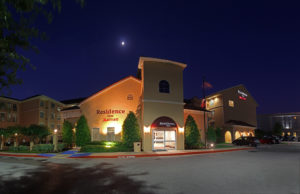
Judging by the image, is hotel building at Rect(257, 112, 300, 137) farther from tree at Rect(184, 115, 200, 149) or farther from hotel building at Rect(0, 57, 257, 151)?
tree at Rect(184, 115, 200, 149)

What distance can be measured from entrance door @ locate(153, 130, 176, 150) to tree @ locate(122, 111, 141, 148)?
199 cm

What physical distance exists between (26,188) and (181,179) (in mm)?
5763

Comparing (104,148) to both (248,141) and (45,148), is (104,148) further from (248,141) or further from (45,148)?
(248,141)

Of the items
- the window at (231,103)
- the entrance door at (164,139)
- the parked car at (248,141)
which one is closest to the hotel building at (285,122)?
the window at (231,103)

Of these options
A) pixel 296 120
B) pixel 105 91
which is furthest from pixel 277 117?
pixel 105 91

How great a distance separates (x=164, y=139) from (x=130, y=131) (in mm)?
4067

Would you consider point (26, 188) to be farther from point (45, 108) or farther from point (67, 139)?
point (45, 108)

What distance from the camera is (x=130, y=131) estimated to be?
73.5 ft

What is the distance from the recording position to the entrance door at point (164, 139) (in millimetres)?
23406

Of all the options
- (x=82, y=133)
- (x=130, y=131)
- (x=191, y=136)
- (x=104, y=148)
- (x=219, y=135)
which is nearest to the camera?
(x=104, y=148)

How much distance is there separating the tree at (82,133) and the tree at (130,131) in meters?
4.70

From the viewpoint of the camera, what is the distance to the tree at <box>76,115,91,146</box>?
79.2ft

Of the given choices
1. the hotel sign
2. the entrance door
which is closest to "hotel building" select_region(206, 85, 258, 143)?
the entrance door

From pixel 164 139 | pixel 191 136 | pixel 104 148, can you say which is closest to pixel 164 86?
pixel 164 139
